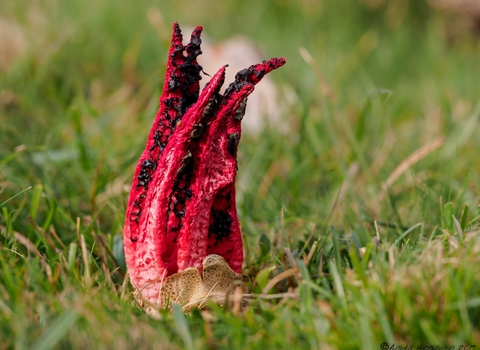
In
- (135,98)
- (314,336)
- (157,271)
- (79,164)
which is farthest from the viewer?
(135,98)

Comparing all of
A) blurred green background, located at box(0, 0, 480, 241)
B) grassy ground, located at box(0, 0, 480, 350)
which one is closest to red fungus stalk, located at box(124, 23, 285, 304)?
grassy ground, located at box(0, 0, 480, 350)

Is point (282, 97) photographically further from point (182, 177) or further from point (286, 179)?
point (182, 177)

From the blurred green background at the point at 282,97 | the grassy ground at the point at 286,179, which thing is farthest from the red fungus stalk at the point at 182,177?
the blurred green background at the point at 282,97

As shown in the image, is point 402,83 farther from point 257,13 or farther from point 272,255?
point 272,255

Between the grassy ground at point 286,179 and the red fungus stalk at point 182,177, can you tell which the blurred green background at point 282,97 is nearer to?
the grassy ground at point 286,179

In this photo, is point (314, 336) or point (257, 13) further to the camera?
point (257, 13)

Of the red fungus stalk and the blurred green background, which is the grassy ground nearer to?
the blurred green background

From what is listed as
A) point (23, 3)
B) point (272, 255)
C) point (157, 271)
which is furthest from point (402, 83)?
point (157, 271)

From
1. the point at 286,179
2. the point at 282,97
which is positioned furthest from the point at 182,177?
the point at 282,97
